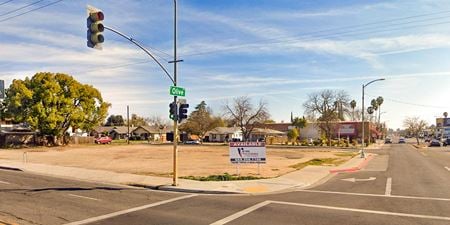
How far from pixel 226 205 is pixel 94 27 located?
7482 mm

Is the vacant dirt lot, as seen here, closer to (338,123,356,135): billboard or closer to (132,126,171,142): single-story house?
(338,123,356,135): billboard

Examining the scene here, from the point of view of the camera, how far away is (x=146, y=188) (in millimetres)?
18781

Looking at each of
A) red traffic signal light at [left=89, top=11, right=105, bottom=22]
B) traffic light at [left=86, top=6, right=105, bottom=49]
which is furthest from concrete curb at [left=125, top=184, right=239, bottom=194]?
red traffic signal light at [left=89, top=11, right=105, bottom=22]

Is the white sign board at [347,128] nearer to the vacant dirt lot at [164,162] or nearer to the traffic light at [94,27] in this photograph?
the vacant dirt lot at [164,162]

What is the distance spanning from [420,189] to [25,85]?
63.2 metres

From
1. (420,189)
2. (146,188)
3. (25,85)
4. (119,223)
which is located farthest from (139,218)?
(25,85)

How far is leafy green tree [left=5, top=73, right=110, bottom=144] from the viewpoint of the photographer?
63.9 meters

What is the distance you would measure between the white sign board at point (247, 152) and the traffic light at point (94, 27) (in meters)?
11.8

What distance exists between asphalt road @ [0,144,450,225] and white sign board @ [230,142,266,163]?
17.0ft

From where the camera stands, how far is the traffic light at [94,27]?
13.5 metres

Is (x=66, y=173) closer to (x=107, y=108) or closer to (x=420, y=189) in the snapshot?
(x=420, y=189)

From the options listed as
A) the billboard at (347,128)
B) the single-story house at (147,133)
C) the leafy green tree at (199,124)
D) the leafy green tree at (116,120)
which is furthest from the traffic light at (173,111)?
the leafy green tree at (116,120)

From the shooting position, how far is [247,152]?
78.0ft

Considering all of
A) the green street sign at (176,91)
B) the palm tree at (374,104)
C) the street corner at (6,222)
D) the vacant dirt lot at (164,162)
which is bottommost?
the vacant dirt lot at (164,162)
